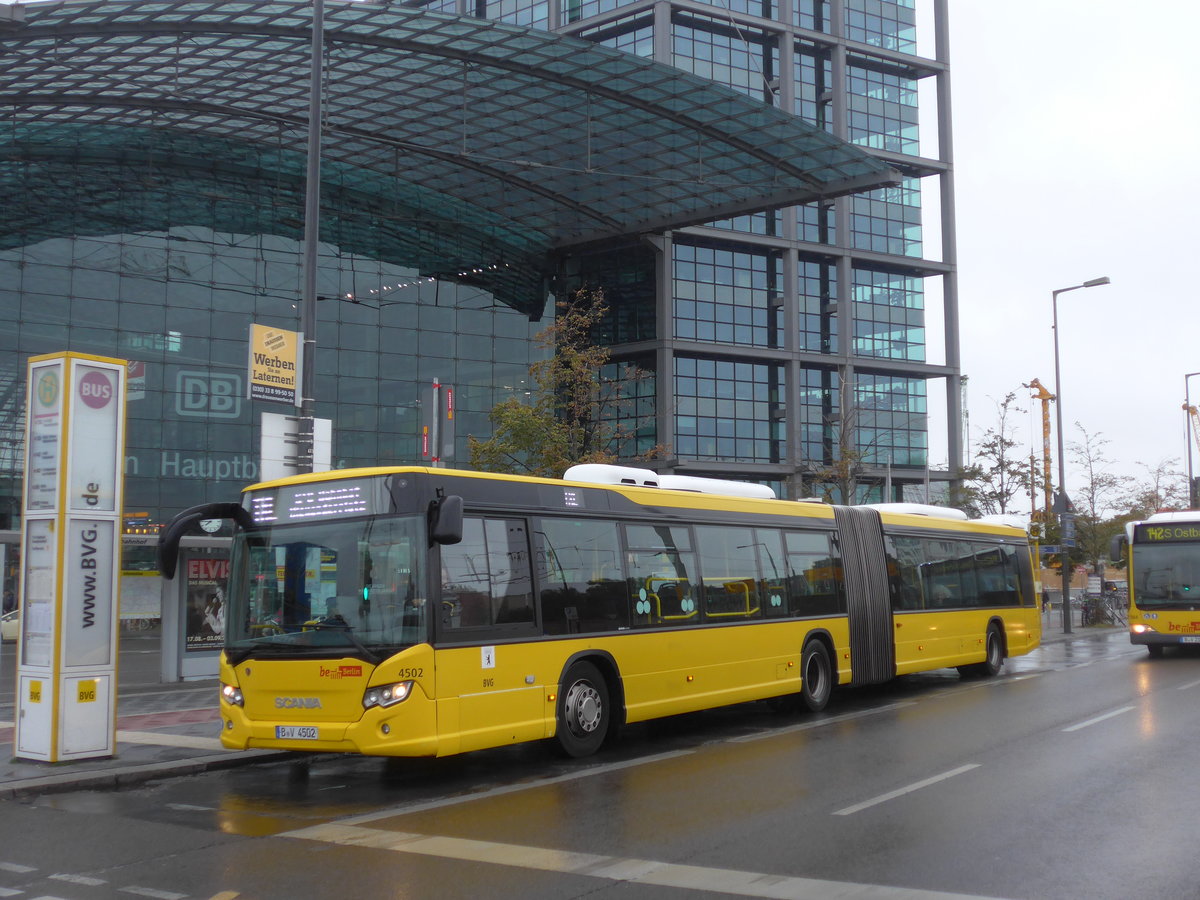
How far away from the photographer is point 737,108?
37031 mm

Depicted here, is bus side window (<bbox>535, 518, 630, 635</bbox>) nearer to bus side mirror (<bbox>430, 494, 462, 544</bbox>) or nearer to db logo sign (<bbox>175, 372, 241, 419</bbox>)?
bus side mirror (<bbox>430, 494, 462, 544</bbox>)

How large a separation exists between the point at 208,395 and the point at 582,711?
3210 centimetres

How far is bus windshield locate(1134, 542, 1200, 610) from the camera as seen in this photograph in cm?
2445

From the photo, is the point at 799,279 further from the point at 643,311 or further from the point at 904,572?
the point at 904,572

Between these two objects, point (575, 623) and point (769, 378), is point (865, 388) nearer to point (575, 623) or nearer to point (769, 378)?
point (769, 378)

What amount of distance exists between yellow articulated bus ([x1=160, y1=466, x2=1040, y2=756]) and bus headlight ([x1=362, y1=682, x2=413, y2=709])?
21 millimetres

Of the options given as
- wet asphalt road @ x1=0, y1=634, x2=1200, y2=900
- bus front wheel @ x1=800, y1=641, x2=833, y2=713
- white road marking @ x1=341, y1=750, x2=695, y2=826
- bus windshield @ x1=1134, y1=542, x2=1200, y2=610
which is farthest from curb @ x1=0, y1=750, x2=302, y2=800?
bus windshield @ x1=1134, y1=542, x2=1200, y2=610

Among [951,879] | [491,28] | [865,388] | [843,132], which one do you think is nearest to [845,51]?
[843,132]

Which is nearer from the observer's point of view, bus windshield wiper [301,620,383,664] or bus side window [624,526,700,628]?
bus windshield wiper [301,620,383,664]

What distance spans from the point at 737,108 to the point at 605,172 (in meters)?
5.66

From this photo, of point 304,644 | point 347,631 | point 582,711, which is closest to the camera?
point 347,631

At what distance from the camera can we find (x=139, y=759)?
11.6 metres

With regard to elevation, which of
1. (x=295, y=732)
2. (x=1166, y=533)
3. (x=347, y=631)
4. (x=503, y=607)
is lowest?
(x=295, y=732)

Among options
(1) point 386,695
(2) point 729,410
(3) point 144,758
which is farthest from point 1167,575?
(2) point 729,410
